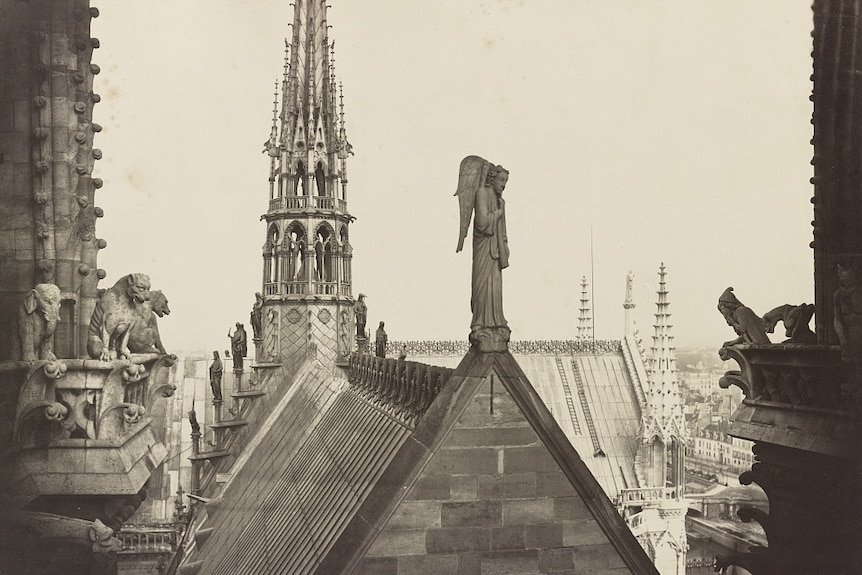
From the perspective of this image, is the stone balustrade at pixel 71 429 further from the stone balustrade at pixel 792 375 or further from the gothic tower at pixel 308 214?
the gothic tower at pixel 308 214

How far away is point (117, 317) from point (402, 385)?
476cm

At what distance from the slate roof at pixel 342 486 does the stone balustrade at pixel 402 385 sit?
178 millimetres

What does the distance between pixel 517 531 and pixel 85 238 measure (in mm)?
5558

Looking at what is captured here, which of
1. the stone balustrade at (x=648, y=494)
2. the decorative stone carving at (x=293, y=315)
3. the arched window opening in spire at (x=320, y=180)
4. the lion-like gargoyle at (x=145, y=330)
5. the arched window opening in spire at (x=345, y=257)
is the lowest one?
the stone balustrade at (x=648, y=494)

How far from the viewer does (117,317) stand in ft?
→ 29.3

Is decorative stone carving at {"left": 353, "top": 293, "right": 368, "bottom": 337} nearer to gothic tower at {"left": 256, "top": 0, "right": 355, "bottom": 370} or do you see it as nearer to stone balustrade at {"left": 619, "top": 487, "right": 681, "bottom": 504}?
gothic tower at {"left": 256, "top": 0, "right": 355, "bottom": 370}

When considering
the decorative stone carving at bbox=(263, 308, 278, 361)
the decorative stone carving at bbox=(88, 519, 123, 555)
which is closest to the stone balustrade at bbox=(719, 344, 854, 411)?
the decorative stone carving at bbox=(88, 519, 123, 555)

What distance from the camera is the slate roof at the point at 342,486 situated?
9.55 m

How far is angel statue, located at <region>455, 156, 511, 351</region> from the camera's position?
9.96 metres

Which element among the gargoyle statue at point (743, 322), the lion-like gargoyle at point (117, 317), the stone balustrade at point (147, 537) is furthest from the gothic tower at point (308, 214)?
the lion-like gargoyle at point (117, 317)

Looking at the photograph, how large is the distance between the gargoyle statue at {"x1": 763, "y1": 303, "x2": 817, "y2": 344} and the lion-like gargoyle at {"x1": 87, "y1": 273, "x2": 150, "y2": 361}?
7.19 m

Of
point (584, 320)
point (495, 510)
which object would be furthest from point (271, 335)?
point (584, 320)

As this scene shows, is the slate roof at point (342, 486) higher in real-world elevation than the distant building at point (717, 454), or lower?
higher

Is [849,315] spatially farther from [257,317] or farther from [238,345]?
[257,317]
